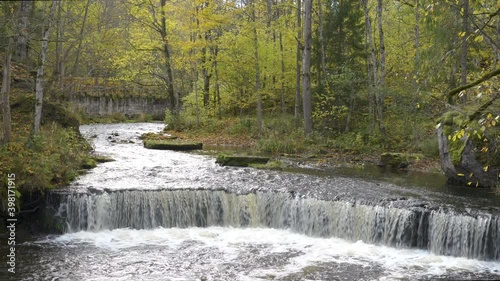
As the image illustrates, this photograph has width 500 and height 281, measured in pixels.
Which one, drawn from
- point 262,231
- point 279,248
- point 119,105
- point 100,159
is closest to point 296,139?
point 100,159

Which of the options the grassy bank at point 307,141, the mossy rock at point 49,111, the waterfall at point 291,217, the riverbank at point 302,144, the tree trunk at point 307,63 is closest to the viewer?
the waterfall at point 291,217

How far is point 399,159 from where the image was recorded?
16672 millimetres

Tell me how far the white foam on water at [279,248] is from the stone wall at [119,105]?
2481cm

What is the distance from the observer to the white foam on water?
28.9ft

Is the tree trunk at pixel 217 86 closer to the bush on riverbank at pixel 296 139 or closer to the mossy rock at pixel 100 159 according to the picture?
the bush on riverbank at pixel 296 139

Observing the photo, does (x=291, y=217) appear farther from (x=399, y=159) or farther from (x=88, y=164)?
(x=88, y=164)

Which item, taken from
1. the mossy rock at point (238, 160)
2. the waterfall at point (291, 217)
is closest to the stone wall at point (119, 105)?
the mossy rock at point (238, 160)

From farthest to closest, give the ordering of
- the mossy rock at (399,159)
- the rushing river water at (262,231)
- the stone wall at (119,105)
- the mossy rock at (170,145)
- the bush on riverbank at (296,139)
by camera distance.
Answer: the stone wall at (119,105) < the mossy rock at (170,145) < the bush on riverbank at (296,139) < the mossy rock at (399,159) < the rushing river water at (262,231)

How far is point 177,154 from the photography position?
61.3 ft

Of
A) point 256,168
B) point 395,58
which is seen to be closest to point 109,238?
point 256,168

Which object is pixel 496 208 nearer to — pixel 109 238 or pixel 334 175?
pixel 334 175

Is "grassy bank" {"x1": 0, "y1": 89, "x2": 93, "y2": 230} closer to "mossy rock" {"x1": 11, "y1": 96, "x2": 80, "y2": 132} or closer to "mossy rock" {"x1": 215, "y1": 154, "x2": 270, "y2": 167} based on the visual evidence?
"mossy rock" {"x1": 11, "y1": 96, "x2": 80, "y2": 132}

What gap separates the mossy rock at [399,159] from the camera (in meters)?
16.5

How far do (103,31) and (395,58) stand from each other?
1692cm
